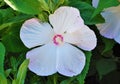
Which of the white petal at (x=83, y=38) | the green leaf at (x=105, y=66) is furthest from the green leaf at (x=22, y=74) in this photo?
the green leaf at (x=105, y=66)

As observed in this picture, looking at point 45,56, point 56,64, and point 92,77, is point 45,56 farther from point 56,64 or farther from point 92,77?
point 92,77

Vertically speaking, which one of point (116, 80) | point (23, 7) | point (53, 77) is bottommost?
point (116, 80)

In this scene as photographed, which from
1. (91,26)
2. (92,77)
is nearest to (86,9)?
(91,26)

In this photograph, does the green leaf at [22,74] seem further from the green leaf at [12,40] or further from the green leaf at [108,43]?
the green leaf at [108,43]

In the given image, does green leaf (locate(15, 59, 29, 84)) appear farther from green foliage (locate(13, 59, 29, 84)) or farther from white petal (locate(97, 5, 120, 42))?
white petal (locate(97, 5, 120, 42))

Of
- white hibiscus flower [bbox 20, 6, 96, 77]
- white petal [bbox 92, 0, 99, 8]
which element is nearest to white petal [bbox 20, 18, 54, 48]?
white hibiscus flower [bbox 20, 6, 96, 77]

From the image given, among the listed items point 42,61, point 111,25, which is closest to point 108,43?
point 111,25

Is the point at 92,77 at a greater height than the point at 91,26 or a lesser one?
lesser
